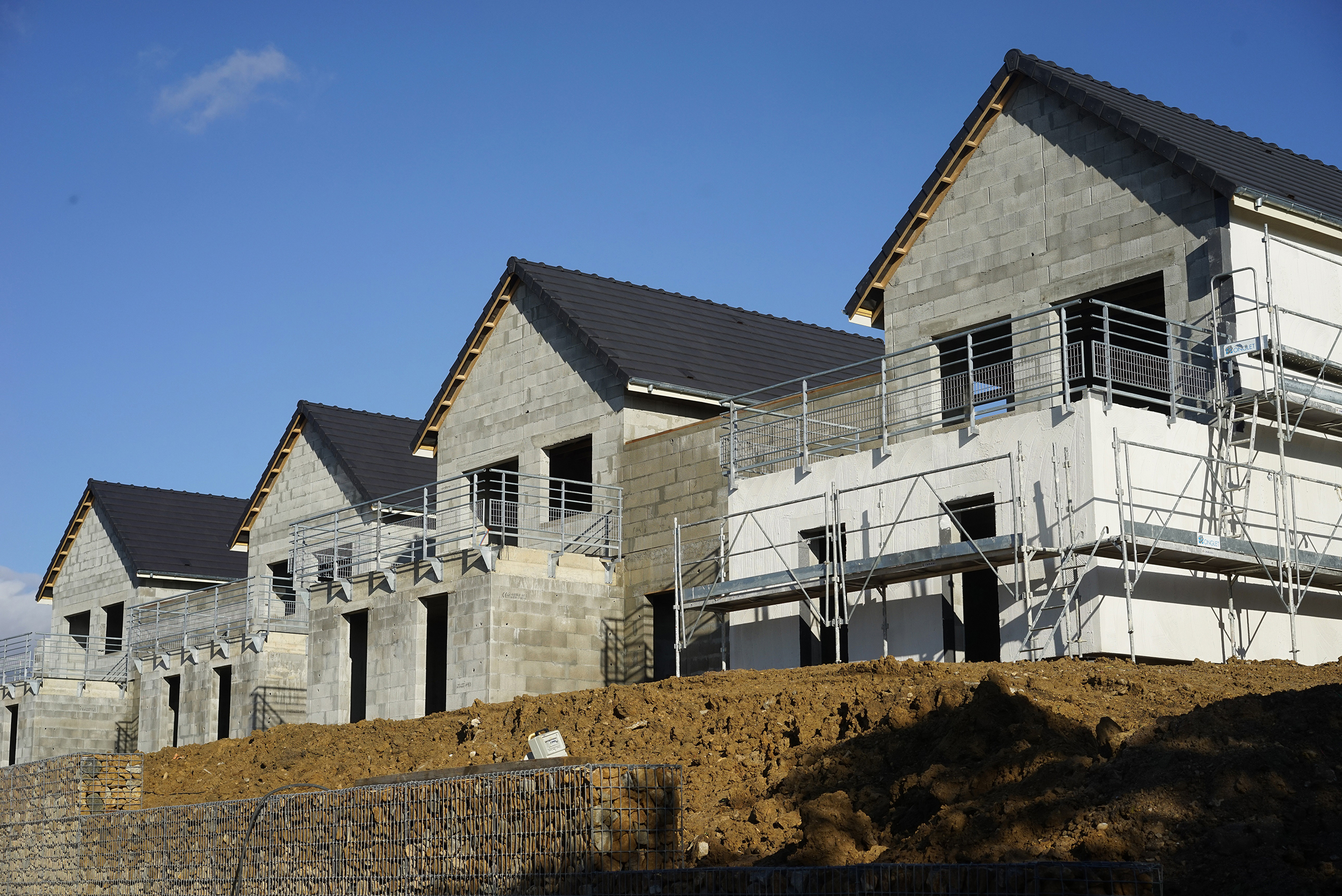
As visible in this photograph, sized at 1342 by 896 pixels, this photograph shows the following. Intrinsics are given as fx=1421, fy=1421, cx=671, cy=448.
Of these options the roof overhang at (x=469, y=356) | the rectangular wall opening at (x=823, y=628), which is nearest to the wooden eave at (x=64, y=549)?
the roof overhang at (x=469, y=356)

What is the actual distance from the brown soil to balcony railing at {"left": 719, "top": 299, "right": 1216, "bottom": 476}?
401cm

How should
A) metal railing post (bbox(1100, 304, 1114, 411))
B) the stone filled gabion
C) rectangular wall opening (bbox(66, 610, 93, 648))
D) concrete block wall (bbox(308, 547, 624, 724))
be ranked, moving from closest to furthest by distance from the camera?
the stone filled gabion
metal railing post (bbox(1100, 304, 1114, 411))
concrete block wall (bbox(308, 547, 624, 724))
rectangular wall opening (bbox(66, 610, 93, 648))

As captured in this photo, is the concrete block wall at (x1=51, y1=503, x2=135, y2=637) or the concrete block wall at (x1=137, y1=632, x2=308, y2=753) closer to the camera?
the concrete block wall at (x1=137, y1=632, x2=308, y2=753)

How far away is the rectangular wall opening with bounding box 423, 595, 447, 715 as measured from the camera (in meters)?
23.3

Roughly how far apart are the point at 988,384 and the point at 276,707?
51.1ft

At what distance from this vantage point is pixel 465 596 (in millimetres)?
21734

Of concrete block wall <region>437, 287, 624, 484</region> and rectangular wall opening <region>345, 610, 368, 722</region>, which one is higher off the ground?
concrete block wall <region>437, 287, 624, 484</region>

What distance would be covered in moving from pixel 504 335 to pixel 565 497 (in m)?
3.38

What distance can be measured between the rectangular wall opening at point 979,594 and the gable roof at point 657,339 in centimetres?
729

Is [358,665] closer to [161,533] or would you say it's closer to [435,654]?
[435,654]

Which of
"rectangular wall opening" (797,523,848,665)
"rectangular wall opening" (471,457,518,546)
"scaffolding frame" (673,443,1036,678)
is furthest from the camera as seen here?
"rectangular wall opening" (471,457,518,546)

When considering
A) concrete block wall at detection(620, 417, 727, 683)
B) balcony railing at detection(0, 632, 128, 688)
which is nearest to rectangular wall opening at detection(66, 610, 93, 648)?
balcony railing at detection(0, 632, 128, 688)

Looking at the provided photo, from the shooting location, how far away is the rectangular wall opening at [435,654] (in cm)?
2334

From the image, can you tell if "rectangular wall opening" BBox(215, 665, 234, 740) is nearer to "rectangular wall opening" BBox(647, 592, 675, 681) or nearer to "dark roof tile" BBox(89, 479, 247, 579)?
"dark roof tile" BBox(89, 479, 247, 579)
